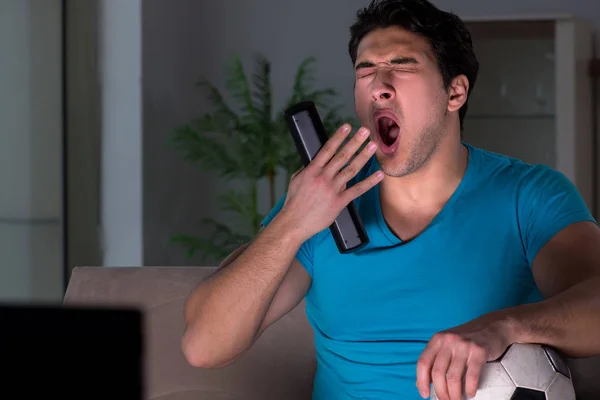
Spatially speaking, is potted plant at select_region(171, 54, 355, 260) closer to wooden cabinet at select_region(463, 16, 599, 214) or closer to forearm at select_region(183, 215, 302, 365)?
wooden cabinet at select_region(463, 16, 599, 214)

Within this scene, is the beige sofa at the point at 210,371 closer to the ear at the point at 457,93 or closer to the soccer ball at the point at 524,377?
the ear at the point at 457,93

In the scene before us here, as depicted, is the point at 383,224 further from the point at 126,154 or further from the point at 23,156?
the point at 126,154

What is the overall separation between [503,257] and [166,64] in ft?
11.6

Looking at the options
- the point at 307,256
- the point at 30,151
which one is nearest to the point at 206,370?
the point at 307,256

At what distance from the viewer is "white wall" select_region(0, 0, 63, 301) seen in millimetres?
3490

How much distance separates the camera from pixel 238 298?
143 cm

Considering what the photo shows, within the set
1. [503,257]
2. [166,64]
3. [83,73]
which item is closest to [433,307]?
[503,257]

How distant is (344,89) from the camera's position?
504cm

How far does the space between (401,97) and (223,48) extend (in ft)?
12.1

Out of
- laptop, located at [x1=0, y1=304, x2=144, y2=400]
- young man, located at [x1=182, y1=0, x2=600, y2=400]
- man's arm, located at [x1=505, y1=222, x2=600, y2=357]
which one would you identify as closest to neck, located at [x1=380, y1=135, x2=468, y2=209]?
young man, located at [x1=182, y1=0, x2=600, y2=400]

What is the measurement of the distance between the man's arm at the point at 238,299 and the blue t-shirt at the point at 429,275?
0.14m

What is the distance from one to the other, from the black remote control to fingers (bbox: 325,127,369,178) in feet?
0.32

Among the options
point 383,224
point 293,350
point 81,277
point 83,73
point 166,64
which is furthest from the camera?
point 166,64

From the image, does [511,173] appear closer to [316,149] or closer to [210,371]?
[316,149]
